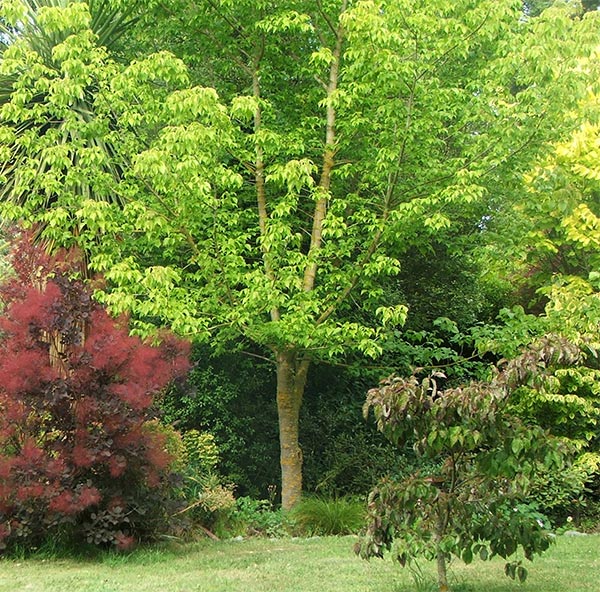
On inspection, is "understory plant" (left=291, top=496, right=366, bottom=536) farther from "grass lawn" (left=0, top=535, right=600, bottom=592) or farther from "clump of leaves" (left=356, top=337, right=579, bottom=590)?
"clump of leaves" (left=356, top=337, right=579, bottom=590)

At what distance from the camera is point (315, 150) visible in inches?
387

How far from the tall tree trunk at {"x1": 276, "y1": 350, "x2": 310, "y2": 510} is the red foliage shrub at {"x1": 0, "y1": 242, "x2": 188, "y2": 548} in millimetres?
2540

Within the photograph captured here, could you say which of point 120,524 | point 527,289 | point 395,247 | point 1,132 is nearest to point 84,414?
point 120,524

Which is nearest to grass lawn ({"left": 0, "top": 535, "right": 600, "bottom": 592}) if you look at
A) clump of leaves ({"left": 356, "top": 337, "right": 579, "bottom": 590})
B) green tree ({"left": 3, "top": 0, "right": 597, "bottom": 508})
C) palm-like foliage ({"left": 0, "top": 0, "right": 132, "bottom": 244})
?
clump of leaves ({"left": 356, "top": 337, "right": 579, "bottom": 590})

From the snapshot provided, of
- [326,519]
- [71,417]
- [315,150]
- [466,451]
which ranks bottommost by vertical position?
[326,519]

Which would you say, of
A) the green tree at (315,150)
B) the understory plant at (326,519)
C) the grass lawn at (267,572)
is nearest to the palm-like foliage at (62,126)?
the green tree at (315,150)

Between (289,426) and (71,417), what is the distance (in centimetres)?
330

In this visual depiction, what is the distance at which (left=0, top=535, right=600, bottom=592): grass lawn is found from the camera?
616 centimetres

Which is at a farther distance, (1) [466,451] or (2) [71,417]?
(2) [71,417]

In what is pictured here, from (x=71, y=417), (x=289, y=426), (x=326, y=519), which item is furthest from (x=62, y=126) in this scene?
(x=326, y=519)

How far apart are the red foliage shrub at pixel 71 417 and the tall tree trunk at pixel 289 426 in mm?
2540

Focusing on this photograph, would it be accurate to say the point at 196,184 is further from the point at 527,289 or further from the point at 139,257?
the point at 527,289

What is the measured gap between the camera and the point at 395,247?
32.6 ft

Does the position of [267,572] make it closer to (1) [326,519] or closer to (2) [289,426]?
(1) [326,519]
